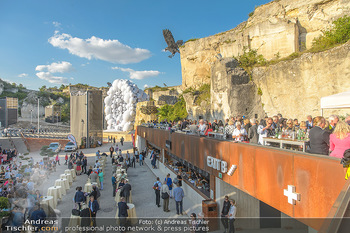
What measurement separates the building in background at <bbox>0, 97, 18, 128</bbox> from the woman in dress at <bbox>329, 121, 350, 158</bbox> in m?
62.6

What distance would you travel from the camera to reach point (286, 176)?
4551 mm

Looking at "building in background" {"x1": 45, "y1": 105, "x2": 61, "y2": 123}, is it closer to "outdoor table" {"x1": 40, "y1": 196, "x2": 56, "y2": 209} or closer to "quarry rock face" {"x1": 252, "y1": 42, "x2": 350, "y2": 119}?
"outdoor table" {"x1": 40, "y1": 196, "x2": 56, "y2": 209}

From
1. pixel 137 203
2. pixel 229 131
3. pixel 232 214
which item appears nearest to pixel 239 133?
pixel 229 131

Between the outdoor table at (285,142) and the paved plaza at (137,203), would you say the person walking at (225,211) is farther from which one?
the outdoor table at (285,142)

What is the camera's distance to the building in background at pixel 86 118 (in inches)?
1435

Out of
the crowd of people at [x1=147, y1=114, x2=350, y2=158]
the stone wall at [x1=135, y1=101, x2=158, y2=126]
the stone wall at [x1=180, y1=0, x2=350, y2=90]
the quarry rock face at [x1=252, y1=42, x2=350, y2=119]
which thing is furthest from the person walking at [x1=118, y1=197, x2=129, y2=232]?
the stone wall at [x1=135, y1=101, x2=158, y2=126]

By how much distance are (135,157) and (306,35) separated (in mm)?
19554

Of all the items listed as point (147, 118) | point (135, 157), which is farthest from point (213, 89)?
point (147, 118)

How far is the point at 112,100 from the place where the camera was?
53594 millimetres

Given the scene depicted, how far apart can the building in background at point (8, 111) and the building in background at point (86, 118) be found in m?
25.6

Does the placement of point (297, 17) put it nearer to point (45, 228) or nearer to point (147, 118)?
point (45, 228)

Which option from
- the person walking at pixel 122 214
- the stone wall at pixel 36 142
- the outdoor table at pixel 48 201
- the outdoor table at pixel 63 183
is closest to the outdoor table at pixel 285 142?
the person walking at pixel 122 214

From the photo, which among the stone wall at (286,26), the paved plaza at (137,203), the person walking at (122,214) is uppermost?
the stone wall at (286,26)

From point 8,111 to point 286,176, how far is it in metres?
71.0
